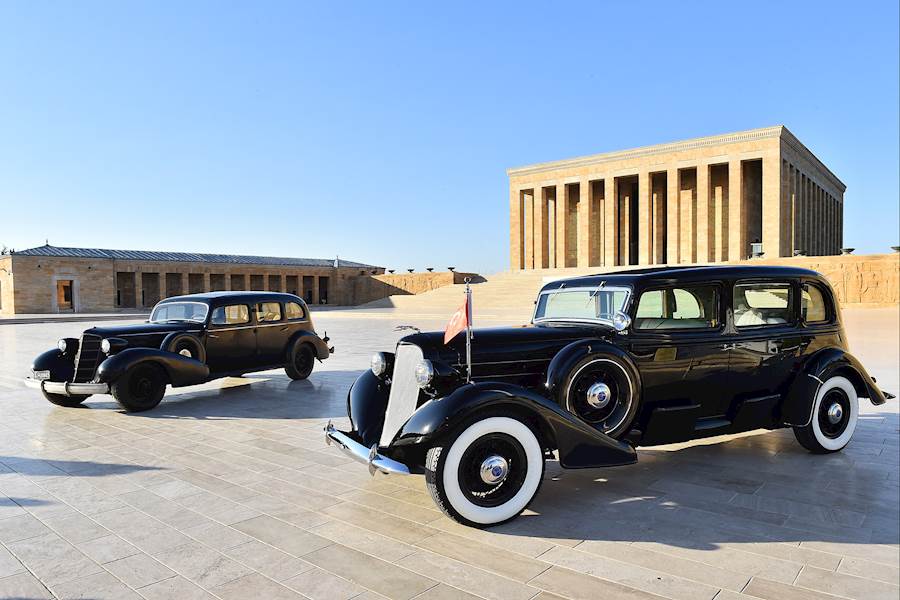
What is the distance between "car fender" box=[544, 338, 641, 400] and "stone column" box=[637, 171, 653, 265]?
38439mm

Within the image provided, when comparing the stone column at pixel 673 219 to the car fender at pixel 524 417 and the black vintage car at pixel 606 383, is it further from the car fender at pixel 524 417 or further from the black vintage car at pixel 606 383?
the car fender at pixel 524 417

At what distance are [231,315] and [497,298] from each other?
90.8ft

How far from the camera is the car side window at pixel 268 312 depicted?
32.7 feet

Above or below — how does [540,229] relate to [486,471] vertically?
above

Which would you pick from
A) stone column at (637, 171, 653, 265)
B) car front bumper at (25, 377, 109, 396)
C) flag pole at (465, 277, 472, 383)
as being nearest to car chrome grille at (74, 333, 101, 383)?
car front bumper at (25, 377, 109, 396)

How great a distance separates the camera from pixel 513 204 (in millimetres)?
48219

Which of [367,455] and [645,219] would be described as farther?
[645,219]

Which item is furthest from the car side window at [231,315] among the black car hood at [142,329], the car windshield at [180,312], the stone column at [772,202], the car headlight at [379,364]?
the stone column at [772,202]

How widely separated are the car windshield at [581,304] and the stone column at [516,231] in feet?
138

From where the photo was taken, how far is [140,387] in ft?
26.2

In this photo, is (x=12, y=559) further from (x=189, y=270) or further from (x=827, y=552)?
(x=189, y=270)

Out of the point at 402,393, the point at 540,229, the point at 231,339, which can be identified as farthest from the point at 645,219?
the point at 402,393

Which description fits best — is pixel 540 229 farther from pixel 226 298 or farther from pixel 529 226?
pixel 226 298

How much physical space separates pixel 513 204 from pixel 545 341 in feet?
146
